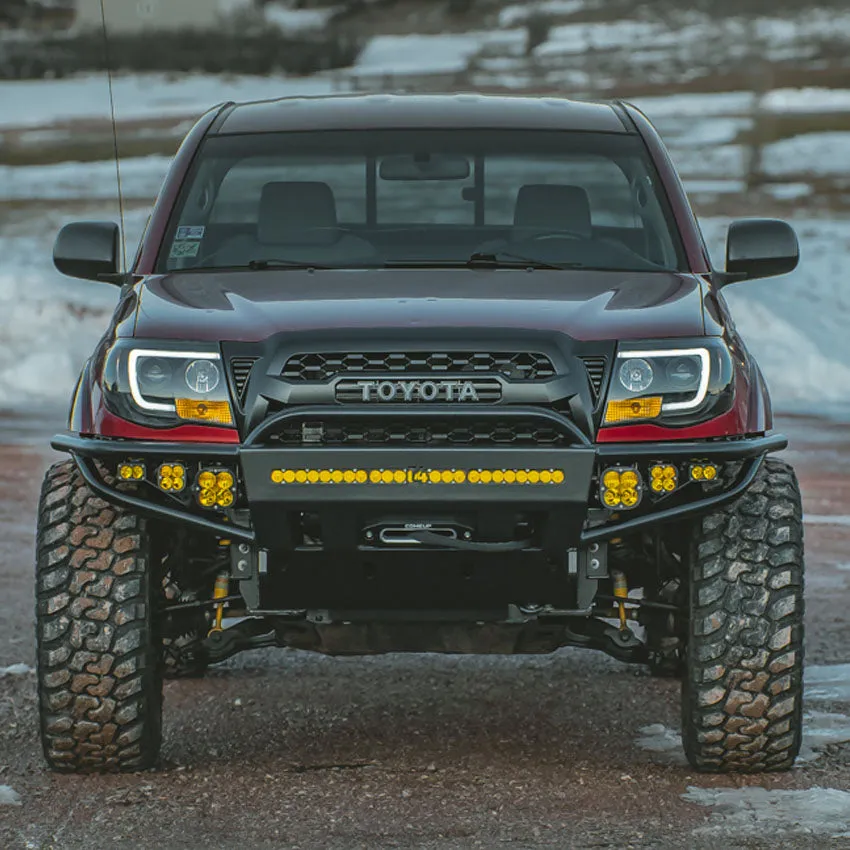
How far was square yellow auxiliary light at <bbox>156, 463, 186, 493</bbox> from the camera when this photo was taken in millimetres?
6305

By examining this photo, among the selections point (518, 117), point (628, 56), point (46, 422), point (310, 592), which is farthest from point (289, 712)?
point (628, 56)

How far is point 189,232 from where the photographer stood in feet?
24.7

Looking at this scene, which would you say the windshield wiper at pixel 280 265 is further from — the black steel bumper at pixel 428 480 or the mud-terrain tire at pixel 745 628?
the mud-terrain tire at pixel 745 628

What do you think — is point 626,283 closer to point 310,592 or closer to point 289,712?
point 310,592

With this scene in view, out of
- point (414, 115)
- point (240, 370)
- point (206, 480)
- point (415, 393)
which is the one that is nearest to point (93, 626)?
point (206, 480)

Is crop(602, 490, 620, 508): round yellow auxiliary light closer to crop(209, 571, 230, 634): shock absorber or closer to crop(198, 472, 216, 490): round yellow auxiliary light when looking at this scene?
crop(198, 472, 216, 490): round yellow auxiliary light

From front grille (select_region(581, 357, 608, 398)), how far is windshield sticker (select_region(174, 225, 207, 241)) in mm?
1723

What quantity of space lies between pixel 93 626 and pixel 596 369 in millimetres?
1571

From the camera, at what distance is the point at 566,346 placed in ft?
20.6

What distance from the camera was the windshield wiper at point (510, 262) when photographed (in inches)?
283

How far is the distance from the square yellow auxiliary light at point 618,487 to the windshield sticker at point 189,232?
1.88m

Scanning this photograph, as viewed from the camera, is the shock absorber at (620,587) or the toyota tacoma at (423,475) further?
the shock absorber at (620,587)

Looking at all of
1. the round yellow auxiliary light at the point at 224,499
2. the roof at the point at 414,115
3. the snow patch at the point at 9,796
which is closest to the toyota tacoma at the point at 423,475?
the round yellow auxiliary light at the point at 224,499

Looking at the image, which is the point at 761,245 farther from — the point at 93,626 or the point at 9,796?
the point at 9,796
